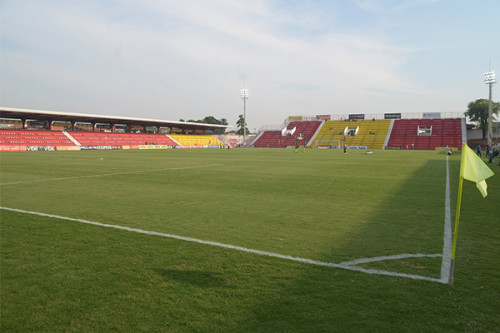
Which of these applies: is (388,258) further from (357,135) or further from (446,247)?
(357,135)

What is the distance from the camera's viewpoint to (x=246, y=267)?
441 centimetres

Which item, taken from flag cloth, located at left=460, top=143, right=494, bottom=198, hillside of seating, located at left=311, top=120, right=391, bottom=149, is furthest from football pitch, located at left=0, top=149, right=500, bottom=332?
hillside of seating, located at left=311, top=120, right=391, bottom=149

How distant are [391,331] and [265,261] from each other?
6.59ft

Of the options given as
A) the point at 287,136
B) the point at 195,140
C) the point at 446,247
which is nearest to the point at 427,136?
the point at 287,136

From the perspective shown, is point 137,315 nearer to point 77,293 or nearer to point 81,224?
point 77,293

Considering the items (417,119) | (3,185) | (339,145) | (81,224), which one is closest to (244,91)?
(339,145)

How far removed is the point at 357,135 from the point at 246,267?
79.9 m

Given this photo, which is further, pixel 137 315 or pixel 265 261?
pixel 265 261

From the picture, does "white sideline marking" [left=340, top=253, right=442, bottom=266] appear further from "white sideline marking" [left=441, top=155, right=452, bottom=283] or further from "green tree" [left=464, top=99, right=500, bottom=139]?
"green tree" [left=464, top=99, right=500, bottom=139]

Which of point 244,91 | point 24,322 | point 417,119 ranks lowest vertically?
point 24,322

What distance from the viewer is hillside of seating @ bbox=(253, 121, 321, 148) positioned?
276ft

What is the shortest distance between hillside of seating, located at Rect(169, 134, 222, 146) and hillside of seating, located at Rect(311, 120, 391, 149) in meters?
26.6

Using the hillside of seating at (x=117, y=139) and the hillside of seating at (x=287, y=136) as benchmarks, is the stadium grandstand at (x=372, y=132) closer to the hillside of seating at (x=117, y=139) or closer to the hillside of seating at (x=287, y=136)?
the hillside of seating at (x=287, y=136)

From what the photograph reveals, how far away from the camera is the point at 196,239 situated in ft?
18.7
